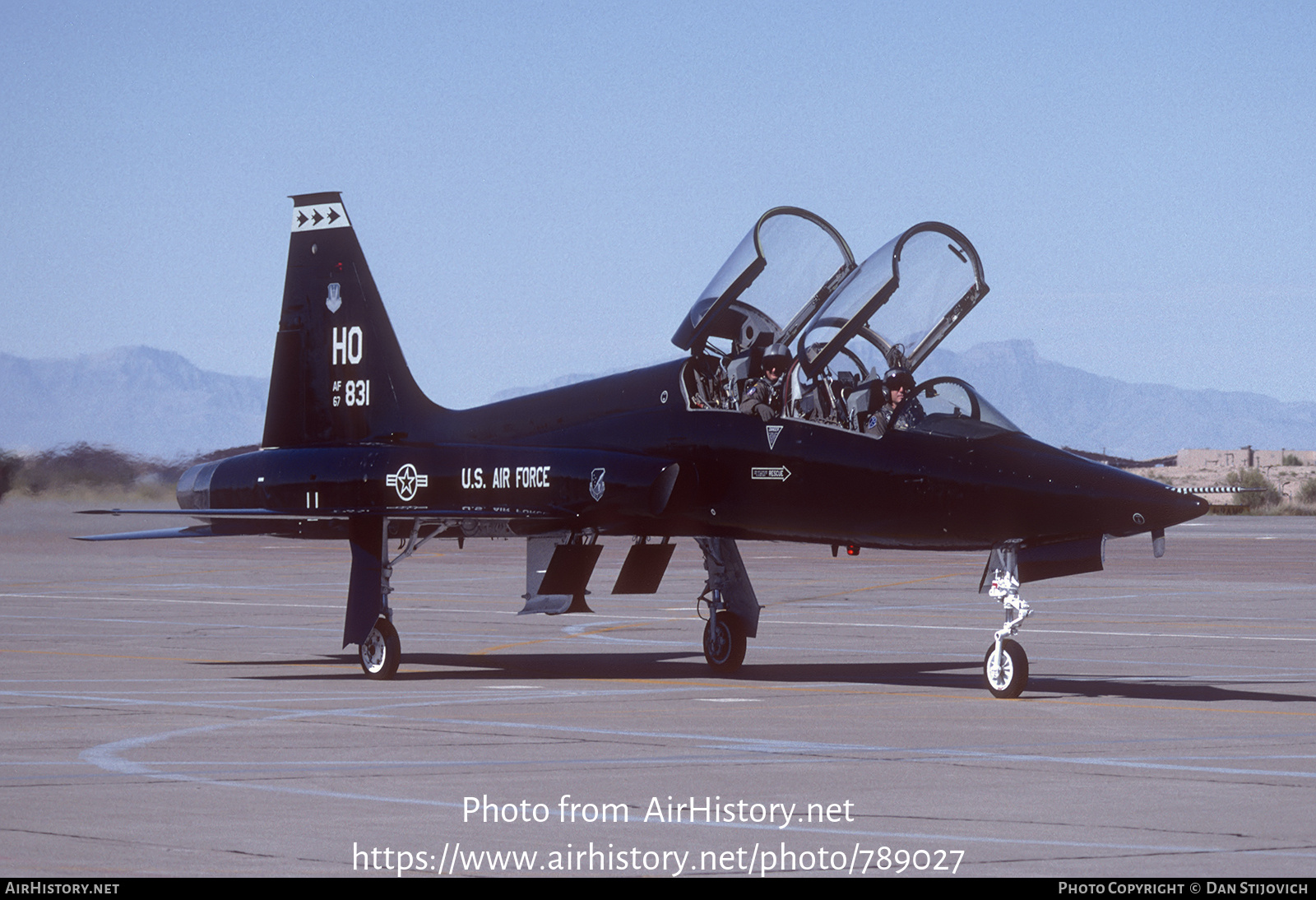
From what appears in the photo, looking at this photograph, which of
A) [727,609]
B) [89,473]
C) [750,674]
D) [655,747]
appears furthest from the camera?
[89,473]

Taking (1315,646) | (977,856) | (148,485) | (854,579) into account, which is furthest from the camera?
(148,485)

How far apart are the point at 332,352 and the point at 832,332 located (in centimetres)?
764

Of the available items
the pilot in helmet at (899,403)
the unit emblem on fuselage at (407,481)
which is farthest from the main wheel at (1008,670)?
the unit emblem on fuselage at (407,481)

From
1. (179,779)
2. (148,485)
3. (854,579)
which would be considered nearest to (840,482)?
(179,779)

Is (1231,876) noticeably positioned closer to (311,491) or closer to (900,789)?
(900,789)

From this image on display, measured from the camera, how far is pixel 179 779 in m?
10.9

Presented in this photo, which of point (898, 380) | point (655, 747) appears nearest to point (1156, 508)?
point (898, 380)

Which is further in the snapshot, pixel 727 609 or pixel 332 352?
pixel 332 352

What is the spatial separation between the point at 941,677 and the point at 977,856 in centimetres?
992

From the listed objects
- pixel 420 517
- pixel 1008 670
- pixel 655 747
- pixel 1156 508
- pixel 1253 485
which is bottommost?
pixel 1253 485

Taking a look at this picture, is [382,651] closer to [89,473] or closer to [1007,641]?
[1007,641]

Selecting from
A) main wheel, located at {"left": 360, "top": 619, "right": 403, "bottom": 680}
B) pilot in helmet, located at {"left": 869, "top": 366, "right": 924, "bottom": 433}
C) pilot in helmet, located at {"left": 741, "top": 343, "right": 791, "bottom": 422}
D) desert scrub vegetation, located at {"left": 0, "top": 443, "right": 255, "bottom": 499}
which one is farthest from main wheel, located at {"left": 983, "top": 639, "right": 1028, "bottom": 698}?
desert scrub vegetation, located at {"left": 0, "top": 443, "right": 255, "bottom": 499}

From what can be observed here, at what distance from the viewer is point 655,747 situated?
12.4m

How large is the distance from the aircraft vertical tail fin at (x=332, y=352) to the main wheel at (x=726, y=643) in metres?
4.78
